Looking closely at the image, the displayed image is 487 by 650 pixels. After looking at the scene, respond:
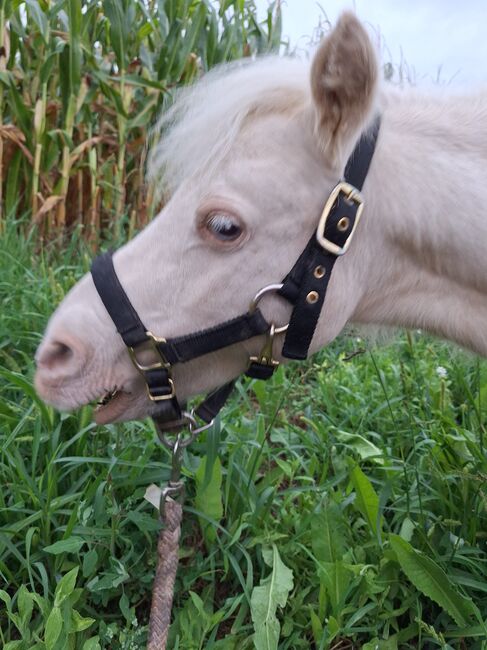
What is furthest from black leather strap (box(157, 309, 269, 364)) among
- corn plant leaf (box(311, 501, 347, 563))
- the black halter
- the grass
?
corn plant leaf (box(311, 501, 347, 563))

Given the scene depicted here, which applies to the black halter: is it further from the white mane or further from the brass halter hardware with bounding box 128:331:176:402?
the white mane

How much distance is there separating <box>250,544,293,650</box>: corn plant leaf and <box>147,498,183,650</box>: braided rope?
26cm

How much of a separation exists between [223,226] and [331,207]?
0.28 meters

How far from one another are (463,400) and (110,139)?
12.9 feet

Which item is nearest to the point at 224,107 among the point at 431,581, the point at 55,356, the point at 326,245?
the point at 326,245

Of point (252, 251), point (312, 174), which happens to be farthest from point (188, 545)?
point (312, 174)

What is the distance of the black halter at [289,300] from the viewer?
1469 mm

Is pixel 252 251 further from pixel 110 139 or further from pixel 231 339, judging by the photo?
pixel 110 139

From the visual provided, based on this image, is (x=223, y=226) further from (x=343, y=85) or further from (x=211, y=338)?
(x=343, y=85)

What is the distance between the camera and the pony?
4.81 feet

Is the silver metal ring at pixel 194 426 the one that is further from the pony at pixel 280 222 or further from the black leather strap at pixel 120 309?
the black leather strap at pixel 120 309

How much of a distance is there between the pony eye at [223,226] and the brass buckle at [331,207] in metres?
0.21

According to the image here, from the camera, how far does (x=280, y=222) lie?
1.48 m

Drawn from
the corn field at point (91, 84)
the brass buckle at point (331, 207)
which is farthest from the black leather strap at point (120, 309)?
the corn field at point (91, 84)
